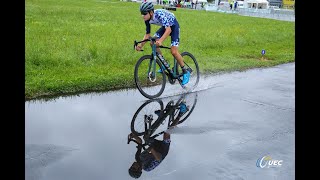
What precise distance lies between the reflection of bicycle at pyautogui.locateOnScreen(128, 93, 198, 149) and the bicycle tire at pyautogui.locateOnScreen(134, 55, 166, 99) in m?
0.26

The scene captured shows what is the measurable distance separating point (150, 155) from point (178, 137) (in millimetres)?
845

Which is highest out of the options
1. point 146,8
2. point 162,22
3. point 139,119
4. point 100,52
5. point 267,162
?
point 146,8

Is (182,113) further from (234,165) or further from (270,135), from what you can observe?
(234,165)

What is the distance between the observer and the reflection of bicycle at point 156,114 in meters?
6.23

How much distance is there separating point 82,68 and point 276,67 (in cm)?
608

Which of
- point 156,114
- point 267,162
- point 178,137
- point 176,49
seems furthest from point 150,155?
point 176,49

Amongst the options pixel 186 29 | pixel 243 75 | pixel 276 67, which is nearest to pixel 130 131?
pixel 243 75

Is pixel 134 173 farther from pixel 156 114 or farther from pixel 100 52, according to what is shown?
pixel 100 52

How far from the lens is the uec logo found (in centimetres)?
508

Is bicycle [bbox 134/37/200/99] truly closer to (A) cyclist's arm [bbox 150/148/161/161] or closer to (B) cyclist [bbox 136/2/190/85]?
(B) cyclist [bbox 136/2/190/85]

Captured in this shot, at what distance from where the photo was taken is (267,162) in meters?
5.15

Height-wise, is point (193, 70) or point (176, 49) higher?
point (176, 49)

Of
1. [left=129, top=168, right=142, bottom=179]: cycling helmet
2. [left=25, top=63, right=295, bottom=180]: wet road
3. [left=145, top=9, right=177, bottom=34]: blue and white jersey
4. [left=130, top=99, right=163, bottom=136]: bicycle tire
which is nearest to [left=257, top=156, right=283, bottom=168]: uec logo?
[left=25, top=63, right=295, bottom=180]: wet road

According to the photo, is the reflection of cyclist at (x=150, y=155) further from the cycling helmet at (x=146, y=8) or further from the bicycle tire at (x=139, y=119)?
the cycling helmet at (x=146, y=8)
